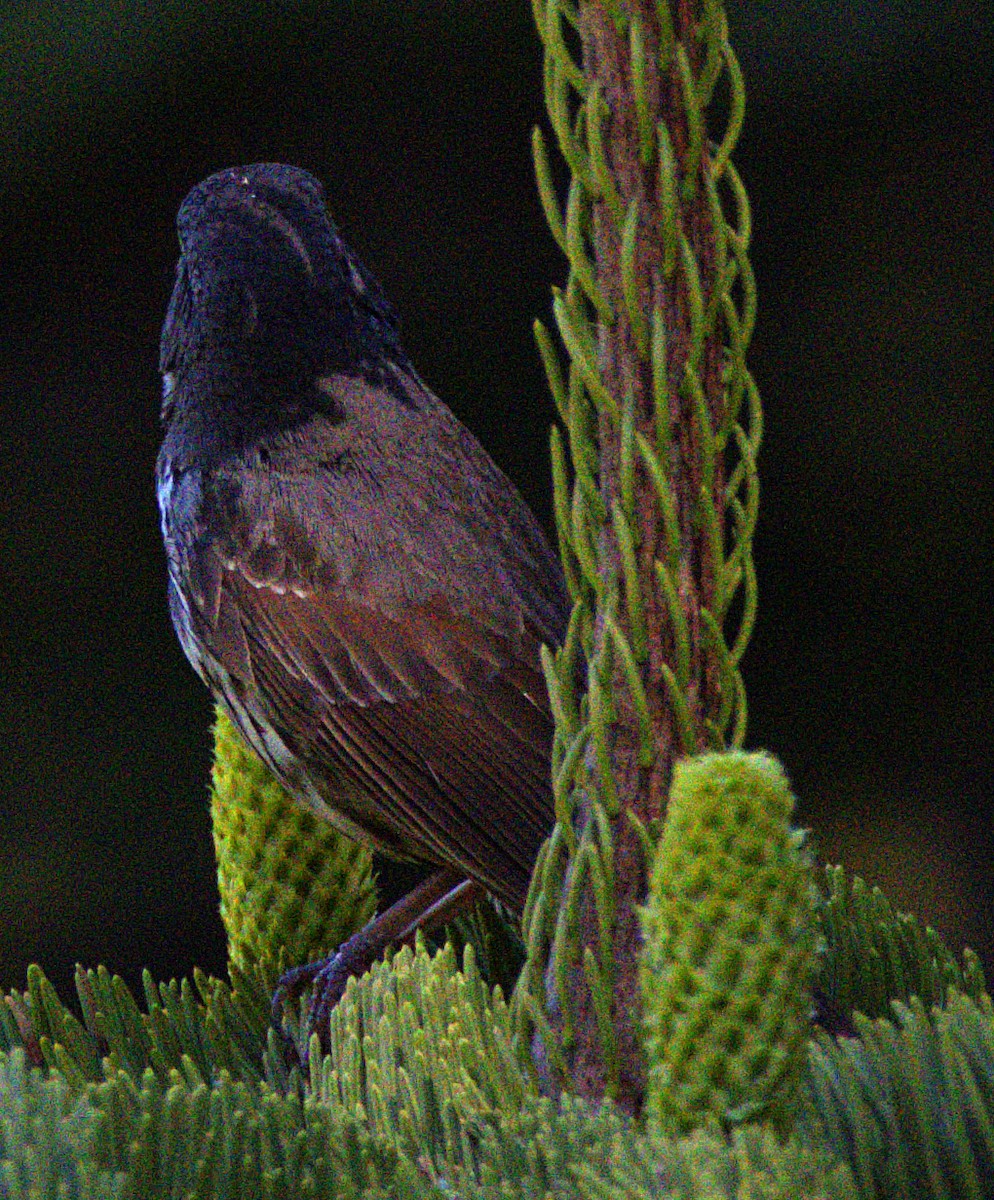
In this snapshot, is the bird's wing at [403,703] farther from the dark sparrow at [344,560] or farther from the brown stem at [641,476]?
the brown stem at [641,476]

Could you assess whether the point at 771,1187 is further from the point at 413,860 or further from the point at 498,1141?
the point at 413,860

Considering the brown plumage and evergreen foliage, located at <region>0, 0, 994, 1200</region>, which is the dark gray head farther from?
evergreen foliage, located at <region>0, 0, 994, 1200</region>

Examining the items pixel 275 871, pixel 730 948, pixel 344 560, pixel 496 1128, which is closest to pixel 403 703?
pixel 344 560

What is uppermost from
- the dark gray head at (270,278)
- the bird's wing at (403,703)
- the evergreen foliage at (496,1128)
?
the dark gray head at (270,278)

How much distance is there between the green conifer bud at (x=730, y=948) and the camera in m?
0.53

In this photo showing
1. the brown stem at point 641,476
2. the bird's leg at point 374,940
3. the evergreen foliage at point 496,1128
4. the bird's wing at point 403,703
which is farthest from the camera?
the bird's wing at point 403,703

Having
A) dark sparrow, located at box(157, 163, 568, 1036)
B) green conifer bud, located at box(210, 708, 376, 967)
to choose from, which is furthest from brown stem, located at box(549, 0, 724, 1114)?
dark sparrow, located at box(157, 163, 568, 1036)

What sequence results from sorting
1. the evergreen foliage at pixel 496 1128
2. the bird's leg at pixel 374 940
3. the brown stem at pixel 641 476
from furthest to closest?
the bird's leg at pixel 374 940 < the brown stem at pixel 641 476 < the evergreen foliage at pixel 496 1128

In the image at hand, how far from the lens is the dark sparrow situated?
50.7 inches

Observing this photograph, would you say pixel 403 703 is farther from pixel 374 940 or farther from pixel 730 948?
pixel 730 948

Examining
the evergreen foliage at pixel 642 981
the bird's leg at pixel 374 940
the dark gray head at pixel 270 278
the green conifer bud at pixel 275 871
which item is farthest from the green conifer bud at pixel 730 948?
the dark gray head at pixel 270 278

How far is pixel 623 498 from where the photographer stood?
0.67 metres

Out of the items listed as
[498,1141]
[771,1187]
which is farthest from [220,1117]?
[771,1187]

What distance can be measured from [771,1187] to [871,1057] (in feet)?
0.40
